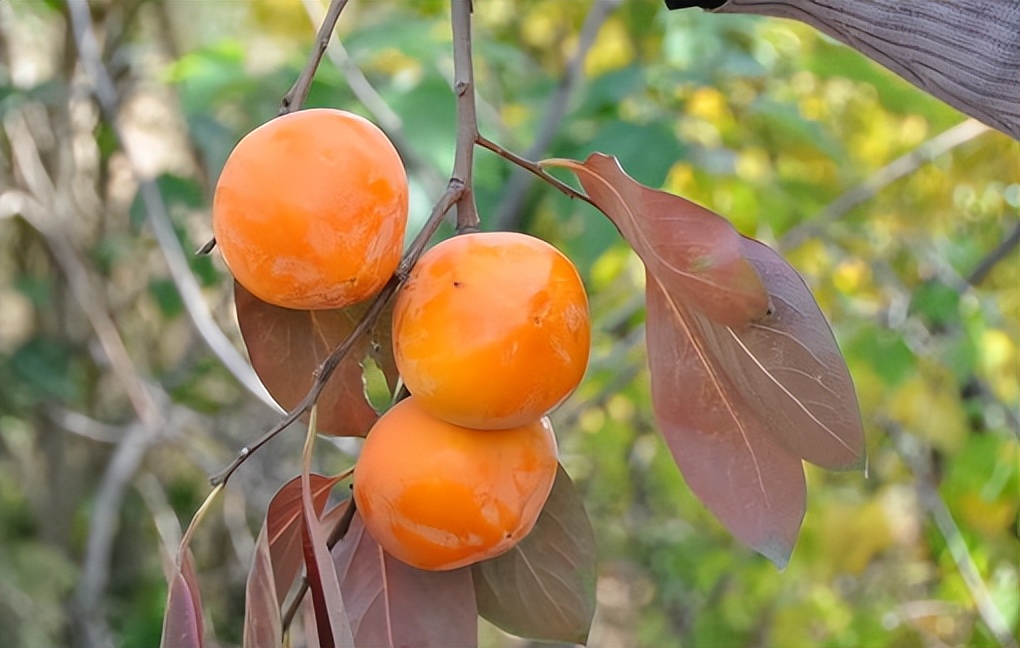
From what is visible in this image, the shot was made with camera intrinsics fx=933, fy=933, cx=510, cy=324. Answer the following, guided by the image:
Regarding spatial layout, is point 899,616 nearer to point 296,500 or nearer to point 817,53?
point 817,53

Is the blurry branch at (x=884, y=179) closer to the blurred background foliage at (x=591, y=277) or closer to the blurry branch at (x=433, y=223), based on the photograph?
the blurred background foliage at (x=591, y=277)

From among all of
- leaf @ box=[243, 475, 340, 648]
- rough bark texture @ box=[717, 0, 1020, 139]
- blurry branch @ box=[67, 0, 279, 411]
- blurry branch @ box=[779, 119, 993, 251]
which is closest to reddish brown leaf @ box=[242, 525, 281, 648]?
leaf @ box=[243, 475, 340, 648]

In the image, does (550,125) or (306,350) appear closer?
(306,350)

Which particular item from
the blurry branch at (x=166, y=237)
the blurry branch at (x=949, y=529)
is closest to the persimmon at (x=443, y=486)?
the blurry branch at (x=166, y=237)

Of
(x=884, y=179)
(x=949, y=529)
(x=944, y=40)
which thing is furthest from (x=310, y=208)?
(x=949, y=529)

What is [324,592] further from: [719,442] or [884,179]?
[884,179]

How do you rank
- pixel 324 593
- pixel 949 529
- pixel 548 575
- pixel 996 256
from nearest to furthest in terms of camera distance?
pixel 324 593 → pixel 548 575 → pixel 996 256 → pixel 949 529

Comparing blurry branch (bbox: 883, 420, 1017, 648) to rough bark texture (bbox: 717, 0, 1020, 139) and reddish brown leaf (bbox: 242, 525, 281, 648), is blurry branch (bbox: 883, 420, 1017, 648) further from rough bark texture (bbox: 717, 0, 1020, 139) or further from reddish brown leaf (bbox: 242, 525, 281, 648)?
reddish brown leaf (bbox: 242, 525, 281, 648)
